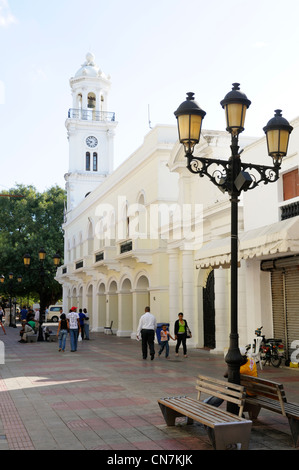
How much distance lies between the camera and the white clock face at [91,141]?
4611 cm

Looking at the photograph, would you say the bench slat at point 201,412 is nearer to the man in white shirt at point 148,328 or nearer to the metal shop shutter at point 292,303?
the metal shop shutter at point 292,303

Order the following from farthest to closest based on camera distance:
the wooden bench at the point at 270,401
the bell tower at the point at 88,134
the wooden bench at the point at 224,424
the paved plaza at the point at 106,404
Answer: the bell tower at the point at 88,134 < the paved plaza at the point at 106,404 < the wooden bench at the point at 270,401 < the wooden bench at the point at 224,424

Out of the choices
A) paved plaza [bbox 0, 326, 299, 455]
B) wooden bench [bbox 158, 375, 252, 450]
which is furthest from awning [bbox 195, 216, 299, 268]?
wooden bench [bbox 158, 375, 252, 450]

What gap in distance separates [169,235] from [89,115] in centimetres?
2689

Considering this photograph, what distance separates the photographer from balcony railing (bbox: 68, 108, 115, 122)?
45.8 metres

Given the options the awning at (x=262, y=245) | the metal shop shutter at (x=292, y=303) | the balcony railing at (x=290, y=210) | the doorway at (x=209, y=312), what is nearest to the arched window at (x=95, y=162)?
the doorway at (x=209, y=312)

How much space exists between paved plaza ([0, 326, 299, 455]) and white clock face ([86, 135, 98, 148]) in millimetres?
31312

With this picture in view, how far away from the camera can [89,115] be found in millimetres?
46438

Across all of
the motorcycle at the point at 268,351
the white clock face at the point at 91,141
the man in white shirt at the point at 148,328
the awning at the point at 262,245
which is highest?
the white clock face at the point at 91,141

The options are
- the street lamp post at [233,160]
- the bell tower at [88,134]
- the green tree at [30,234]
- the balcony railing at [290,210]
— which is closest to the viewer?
the street lamp post at [233,160]

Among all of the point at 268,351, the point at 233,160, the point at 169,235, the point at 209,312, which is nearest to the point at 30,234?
the point at 169,235

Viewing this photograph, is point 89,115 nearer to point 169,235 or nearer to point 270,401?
point 169,235
